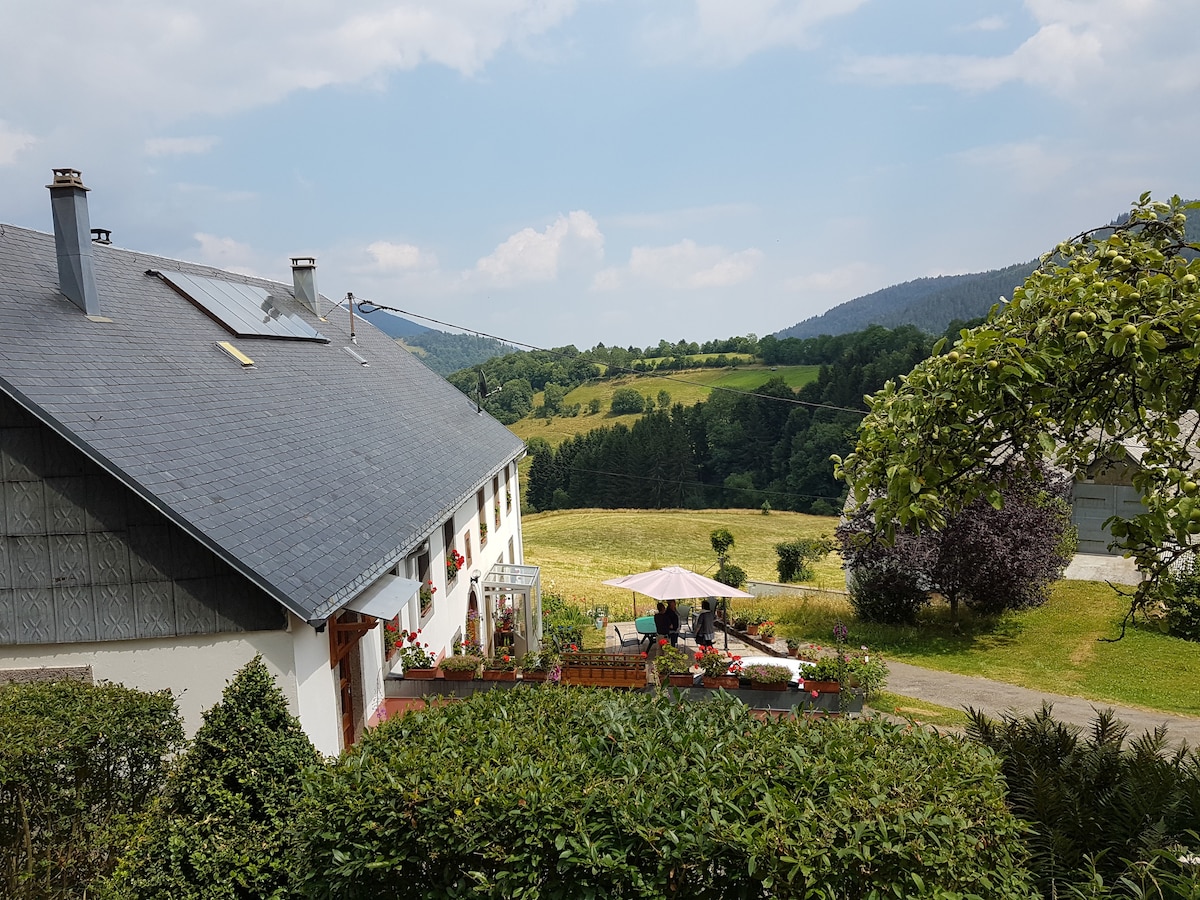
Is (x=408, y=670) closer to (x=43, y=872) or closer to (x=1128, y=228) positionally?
(x=43, y=872)

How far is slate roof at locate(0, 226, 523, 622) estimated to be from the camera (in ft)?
25.7

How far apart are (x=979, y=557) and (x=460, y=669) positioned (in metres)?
14.3

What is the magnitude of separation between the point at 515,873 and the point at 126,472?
5.62 m

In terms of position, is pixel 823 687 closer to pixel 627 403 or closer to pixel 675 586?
pixel 675 586

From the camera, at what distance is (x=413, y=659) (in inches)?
476

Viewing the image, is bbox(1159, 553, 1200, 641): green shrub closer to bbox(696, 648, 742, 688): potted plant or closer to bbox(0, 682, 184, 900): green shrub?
bbox(696, 648, 742, 688): potted plant

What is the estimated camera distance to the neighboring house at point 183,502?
7711 millimetres

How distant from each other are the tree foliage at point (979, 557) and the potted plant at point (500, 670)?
10.6 meters

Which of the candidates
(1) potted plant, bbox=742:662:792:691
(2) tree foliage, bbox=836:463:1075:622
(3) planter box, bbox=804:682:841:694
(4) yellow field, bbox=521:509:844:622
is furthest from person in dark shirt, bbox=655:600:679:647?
(4) yellow field, bbox=521:509:844:622

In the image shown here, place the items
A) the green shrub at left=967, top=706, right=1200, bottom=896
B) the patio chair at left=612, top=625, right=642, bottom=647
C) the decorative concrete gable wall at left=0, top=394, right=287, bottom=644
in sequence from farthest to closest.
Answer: the patio chair at left=612, top=625, right=642, bottom=647 < the decorative concrete gable wall at left=0, top=394, right=287, bottom=644 < the green shrub at left=967, top=706, right=1200, bottom=896

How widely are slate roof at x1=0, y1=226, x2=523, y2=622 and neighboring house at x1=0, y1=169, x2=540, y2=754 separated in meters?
0.03

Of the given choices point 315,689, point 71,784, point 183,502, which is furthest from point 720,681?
point 71,784

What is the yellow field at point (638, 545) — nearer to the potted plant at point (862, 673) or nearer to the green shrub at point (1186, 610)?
the potted plant at point (862, 673)

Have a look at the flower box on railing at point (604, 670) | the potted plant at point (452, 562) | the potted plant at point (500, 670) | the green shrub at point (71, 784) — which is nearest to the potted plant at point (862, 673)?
the flower box on railing at point (604, 670)
